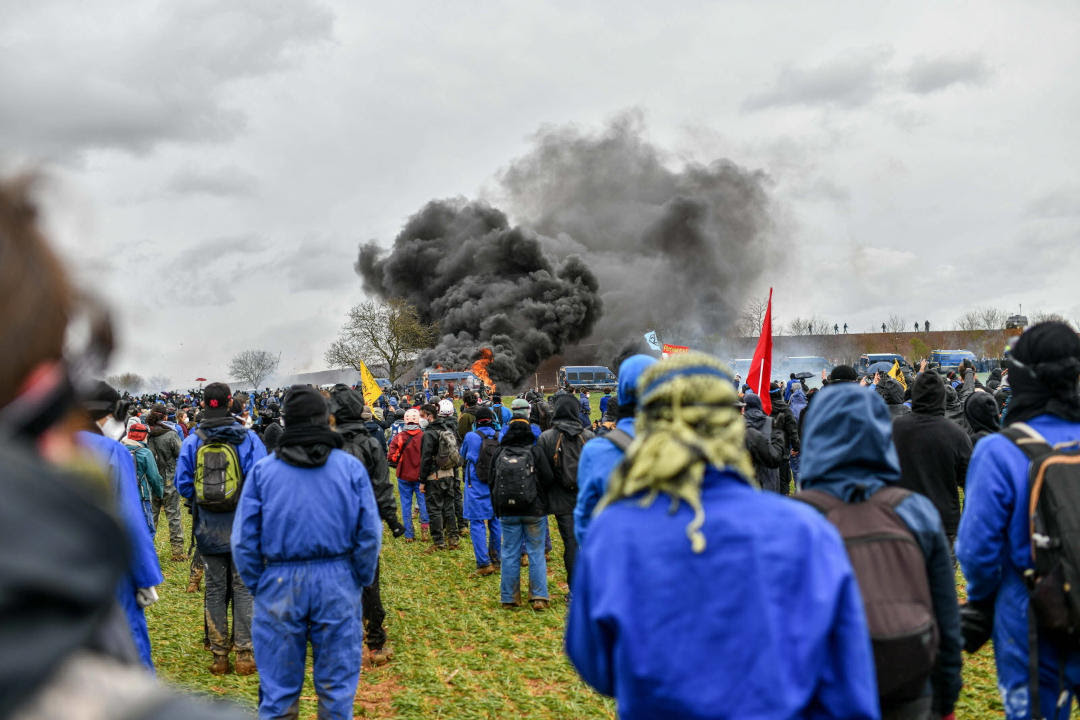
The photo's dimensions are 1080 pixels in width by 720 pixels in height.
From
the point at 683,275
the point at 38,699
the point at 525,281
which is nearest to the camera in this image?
the point at 38,699

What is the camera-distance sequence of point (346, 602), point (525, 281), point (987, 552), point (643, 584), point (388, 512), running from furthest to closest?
point (525, 281) → point (388, 512) → point (346, 602) → point (987, 552) → point (643, 584)

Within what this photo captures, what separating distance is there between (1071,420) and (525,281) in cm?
6073

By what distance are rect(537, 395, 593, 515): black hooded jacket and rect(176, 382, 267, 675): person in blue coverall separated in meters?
2.77

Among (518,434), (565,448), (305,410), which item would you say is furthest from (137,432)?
(305,410)

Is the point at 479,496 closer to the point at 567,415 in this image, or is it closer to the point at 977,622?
the point at 567,415

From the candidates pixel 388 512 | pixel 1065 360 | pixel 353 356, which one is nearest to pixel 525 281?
pixel 353 356

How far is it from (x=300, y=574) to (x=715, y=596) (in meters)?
2.99

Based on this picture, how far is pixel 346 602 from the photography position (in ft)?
14.4

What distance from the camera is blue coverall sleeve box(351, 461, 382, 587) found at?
4559 millimetres

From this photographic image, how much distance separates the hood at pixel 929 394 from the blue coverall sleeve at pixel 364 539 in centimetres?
445

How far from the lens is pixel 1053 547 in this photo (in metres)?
3.05

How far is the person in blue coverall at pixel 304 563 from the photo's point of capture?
4.34 m

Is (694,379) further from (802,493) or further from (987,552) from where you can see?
(987,552)

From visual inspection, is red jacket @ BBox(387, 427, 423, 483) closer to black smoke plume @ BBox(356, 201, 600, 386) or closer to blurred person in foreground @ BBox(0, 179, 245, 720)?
blurred person in foreground @ BBox(0, 179, 245, 720)
